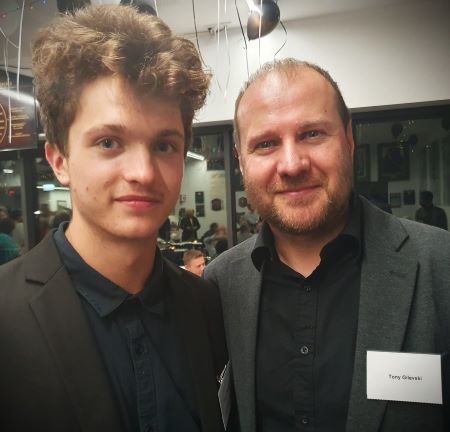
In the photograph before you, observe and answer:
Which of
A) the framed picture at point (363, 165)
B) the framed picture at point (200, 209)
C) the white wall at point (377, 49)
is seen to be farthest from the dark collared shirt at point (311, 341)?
the framed picture at point (200, 209)

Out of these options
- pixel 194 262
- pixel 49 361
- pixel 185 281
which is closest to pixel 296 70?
pixel 185 281

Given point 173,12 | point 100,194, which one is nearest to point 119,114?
point 100,194

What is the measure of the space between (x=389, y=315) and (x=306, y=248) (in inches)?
13.7

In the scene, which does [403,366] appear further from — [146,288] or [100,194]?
[100,194]

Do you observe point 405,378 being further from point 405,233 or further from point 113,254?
point 113,254

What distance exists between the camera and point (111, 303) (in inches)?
37.4

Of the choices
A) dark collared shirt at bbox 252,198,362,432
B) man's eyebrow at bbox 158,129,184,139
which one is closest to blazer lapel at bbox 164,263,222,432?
dark collared shirt at bbox 252,198,362,432

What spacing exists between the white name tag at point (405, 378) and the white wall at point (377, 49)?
8.79 feet

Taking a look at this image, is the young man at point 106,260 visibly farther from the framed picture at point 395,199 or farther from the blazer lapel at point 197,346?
the framed picture at point 395,199

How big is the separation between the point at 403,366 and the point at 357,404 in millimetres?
181

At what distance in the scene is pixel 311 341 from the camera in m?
1.16

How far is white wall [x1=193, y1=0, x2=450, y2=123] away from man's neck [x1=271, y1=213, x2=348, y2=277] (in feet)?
7.73

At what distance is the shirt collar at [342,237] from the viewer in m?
1.24

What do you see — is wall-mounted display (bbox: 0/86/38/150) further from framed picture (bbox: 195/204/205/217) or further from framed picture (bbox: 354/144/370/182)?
framed picture (bbox: 354/144/370/182)
